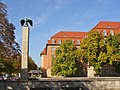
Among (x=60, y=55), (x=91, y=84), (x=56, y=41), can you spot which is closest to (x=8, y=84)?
(x=91, y=84)

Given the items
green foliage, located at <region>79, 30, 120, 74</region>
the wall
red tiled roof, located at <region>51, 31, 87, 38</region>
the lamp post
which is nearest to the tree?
green foliage, located at <region>79, 30, 120, 74</region>

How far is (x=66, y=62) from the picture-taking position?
5603 cm

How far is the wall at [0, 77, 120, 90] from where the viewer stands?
28.1 meters

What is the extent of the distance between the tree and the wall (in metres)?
22.8

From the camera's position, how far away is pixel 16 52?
2877 centimetres

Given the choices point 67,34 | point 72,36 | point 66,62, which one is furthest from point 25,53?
point 67,34

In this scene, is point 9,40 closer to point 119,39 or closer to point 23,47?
point 23,47

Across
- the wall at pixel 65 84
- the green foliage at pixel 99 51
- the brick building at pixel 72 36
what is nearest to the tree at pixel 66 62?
the green foliage at pixel 99 51

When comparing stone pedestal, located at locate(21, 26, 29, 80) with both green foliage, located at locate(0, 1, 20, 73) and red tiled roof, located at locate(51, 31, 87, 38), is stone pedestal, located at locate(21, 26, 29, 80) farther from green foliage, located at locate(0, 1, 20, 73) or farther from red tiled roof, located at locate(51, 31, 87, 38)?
red tiled roof, located at locate(51, 31, 87, 38)

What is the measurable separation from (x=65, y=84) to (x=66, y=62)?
86.7 ft

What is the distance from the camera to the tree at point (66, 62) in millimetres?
54634

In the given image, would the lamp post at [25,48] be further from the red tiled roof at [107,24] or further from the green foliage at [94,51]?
the red tiled roof at [107,24]

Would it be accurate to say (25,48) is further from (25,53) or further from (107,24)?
(107,24)

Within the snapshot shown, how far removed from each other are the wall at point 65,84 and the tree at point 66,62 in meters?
22.8
